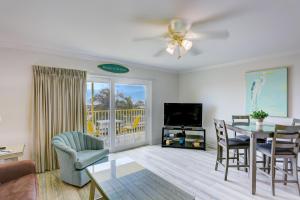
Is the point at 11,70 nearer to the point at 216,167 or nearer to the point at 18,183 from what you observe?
the point at 18,183

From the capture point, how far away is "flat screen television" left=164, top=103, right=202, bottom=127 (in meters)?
4.84

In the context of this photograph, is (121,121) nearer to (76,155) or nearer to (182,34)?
(76,155)

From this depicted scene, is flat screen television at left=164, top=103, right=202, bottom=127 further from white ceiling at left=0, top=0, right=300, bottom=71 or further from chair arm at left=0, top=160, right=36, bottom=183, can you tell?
chair arm at left=0, top=160, right=36, bottom=183

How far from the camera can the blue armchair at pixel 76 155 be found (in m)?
2.68

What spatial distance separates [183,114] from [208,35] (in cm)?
274

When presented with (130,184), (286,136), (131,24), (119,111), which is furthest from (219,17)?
(119,111)

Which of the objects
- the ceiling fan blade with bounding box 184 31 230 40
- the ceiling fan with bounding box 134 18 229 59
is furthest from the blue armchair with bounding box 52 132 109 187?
the ceiling fan blade with bounding box 184 31 230 40

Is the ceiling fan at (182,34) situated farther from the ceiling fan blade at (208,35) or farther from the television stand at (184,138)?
the television stand at (184,138)

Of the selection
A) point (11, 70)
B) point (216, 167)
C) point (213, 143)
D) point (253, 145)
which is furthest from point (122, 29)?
point (213, 143)

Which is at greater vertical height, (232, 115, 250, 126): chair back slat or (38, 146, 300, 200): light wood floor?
(232, 115, 250, 126): chair back slat

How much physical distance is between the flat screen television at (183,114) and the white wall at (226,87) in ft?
1.39

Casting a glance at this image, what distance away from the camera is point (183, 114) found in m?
4.93

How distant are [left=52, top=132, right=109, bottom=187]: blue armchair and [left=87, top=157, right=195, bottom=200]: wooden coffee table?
1.52 feet

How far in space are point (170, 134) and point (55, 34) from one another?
3.82 metres
